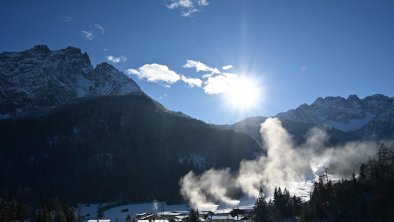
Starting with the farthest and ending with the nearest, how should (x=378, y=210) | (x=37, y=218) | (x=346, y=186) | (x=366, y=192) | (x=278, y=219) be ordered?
(x=278, y=219) < (x=37, y=218) < (x=346, y=186) < (x=366, y=192) < (x=378, y=210)

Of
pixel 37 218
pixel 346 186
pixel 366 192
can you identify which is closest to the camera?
pixel 366 192

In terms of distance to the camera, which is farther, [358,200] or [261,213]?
[261,213]

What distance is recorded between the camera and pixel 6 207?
143250 mm

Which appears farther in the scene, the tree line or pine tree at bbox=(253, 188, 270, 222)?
pine tree at bbox=(253, 188, 270, 222)

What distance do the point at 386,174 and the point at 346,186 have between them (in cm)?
1306

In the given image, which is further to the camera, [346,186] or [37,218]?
[37,218]

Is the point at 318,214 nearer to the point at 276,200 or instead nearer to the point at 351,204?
the point at 351,204

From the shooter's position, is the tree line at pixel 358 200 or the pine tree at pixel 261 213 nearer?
the tree line at pixel 358 200

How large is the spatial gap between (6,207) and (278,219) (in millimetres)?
93001

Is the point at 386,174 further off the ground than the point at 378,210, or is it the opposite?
the point at 386,174

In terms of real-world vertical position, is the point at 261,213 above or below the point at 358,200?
below

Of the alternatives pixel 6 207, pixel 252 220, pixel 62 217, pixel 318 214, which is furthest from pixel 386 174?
pixel 6 207

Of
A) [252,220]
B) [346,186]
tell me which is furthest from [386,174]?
[252,220]

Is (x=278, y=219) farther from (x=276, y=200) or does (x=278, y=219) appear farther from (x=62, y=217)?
(x=62, y=217)
